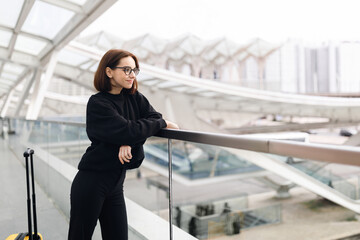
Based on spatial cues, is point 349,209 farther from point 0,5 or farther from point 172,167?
point 0,5

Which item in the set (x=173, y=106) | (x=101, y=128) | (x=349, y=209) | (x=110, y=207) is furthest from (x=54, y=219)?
(x=173, y=106)

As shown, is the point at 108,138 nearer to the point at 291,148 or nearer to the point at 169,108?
the point at 291,148

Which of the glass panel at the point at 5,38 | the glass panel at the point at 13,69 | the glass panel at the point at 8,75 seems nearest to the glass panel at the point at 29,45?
the glass panel at the point at 5,38

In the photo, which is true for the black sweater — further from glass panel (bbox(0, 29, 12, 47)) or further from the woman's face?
glass panel (bbox(0, 29, 12, 47))

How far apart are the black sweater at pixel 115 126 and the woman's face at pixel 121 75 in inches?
2.9

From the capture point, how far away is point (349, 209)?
0.98 metres

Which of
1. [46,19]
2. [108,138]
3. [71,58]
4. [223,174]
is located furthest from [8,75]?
[108,138]

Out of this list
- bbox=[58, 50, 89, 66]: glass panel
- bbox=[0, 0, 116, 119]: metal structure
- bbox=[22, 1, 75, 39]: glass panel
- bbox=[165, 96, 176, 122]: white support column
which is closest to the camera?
bbox=[0, 0, 116, 119]: metal structure

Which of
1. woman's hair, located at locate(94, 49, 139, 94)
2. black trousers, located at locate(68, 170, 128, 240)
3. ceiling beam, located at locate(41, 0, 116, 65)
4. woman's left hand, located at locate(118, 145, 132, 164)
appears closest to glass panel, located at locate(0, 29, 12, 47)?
ceiling beam, located at locate(41, 0, 116, 65)

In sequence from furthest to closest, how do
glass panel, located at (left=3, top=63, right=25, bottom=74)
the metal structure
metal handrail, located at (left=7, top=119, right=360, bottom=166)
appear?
glass panel, located at (left=3, top=63, right=25, bottom=74) < the metal structure < metal handrail, located at (left=7, top=119, right=360, bottom=166)

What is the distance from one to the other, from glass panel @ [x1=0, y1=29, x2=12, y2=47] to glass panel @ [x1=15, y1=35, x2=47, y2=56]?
0.87ft

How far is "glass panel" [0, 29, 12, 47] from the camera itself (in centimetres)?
952

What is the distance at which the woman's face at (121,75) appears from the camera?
1.82m

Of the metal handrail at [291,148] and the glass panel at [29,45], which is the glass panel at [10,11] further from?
the metal handrail at [291,148]
